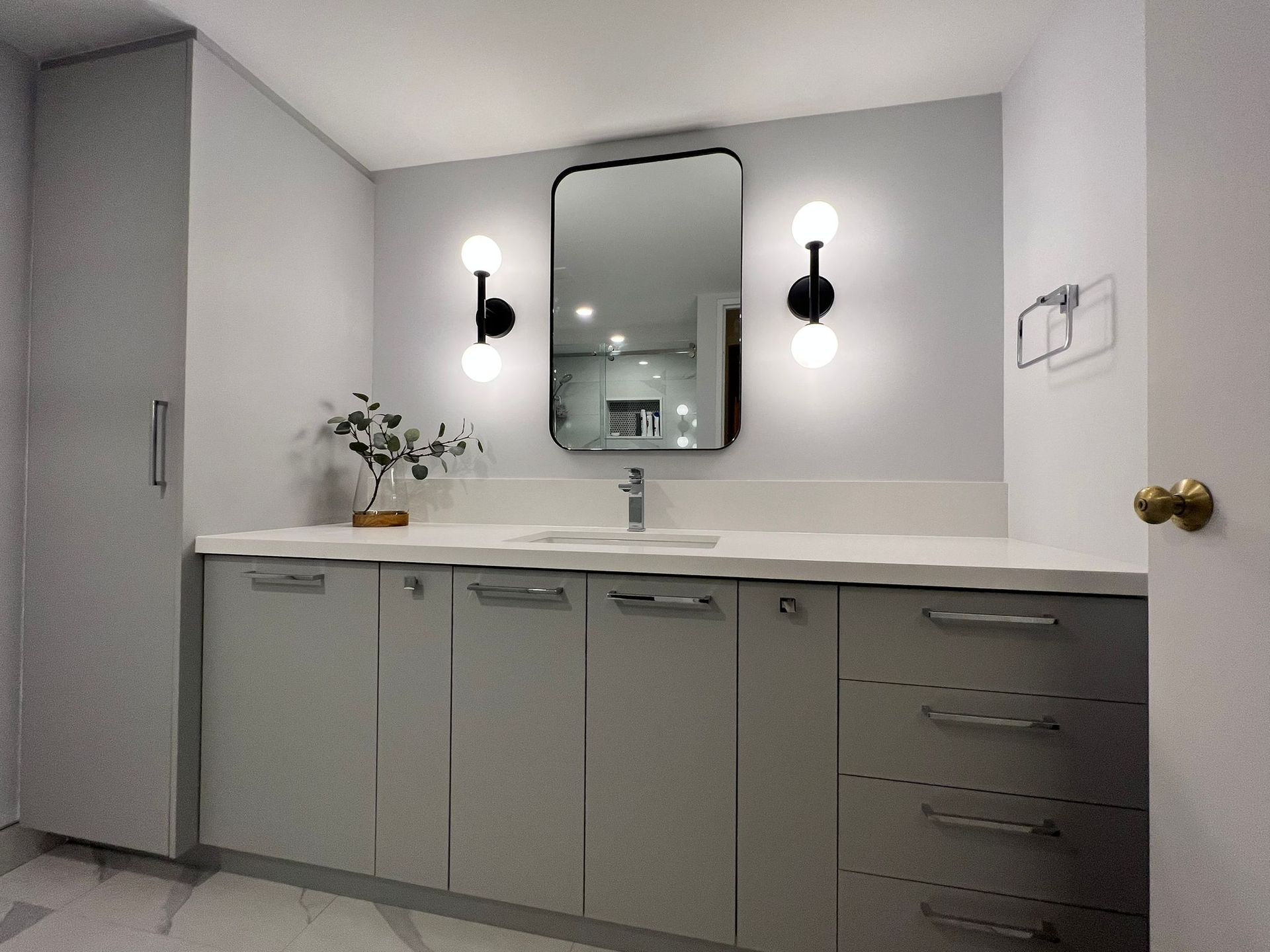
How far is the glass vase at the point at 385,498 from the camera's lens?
2021 mm

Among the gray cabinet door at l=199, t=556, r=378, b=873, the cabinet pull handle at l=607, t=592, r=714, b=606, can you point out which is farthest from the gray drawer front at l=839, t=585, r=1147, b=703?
the gray cabinet door at l=199, t=556, r=378, b=873

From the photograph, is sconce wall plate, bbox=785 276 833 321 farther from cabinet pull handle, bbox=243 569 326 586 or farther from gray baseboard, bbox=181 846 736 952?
gray baseboard, bbox=181 846 736 952

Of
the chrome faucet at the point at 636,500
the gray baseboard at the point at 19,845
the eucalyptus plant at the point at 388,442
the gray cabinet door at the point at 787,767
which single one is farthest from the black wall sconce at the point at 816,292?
the gray baseboard at the point at 19,845

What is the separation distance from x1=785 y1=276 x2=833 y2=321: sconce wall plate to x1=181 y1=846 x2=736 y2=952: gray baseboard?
1.67 m

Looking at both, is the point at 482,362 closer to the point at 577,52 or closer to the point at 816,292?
the point at 577,52

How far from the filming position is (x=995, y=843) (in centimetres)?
115

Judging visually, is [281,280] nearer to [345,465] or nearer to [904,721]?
[345,465]

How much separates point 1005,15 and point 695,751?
1.90m

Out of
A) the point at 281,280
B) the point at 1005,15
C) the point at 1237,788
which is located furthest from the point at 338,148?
the point at 1237,788

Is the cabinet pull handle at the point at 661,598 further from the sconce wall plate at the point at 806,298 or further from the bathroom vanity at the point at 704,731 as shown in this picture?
the sconce wall plate at the point at 806,298

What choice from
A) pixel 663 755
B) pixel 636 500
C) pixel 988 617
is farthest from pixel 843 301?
pixel 663 755

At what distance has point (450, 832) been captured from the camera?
1438mm

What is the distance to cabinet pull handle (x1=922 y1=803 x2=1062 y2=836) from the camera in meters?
1.12

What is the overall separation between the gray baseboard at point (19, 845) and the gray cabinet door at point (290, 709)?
1.85 ft
